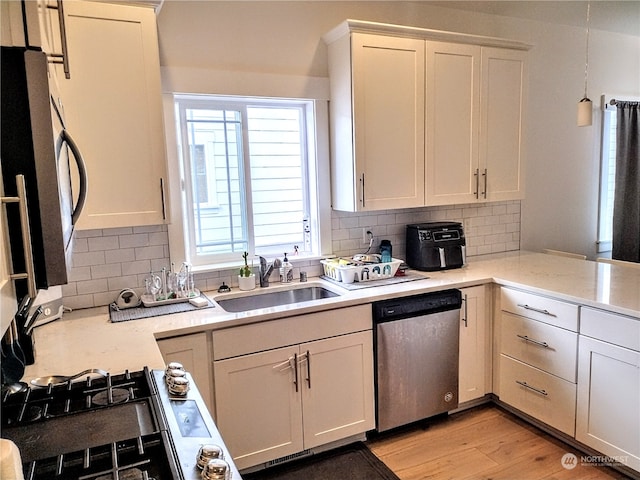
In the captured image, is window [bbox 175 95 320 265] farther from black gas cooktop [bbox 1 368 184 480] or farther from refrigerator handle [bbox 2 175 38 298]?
refrigerator handle [bbox 2 175 38 298]

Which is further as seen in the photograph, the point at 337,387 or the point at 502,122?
the point at 502,122

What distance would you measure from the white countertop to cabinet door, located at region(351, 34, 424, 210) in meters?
0.57

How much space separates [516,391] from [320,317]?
4.25ft

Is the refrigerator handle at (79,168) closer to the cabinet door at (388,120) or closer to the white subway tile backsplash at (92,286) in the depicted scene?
the white subway tile backsplash at (92,286)

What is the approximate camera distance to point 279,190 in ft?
9.66

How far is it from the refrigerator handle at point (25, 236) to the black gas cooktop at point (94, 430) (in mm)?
422

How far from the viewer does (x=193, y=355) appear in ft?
6.93

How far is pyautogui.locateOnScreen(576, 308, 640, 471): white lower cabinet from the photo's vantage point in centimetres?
212

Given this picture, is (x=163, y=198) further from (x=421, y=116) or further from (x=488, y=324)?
(x=488, y=324)

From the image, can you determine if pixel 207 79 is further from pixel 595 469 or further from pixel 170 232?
pixel 595 469

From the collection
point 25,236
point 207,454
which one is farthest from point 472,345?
point 25,236

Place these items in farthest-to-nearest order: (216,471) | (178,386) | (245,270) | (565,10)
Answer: (565,10) < (245,270) < (178,386) < (216,471)

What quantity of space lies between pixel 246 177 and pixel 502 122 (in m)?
1.74

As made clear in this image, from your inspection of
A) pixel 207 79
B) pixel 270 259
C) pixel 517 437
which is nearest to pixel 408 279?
pixel 270 259
